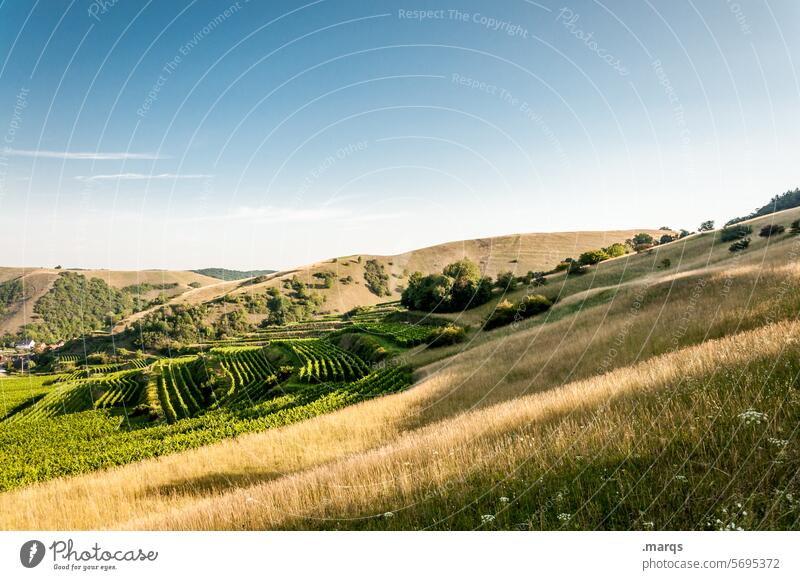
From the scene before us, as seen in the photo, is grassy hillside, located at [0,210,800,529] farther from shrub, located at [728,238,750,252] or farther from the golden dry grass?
shrub, located at [728,238,750,252]

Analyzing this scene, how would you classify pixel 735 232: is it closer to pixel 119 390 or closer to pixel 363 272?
pixel 119 390

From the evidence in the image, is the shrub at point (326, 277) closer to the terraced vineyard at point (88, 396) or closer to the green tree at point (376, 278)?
the green tree at point (376, 278)

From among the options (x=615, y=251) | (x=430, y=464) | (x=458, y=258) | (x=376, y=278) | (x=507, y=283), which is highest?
(x=458, y=258)

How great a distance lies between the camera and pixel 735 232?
3903 cm

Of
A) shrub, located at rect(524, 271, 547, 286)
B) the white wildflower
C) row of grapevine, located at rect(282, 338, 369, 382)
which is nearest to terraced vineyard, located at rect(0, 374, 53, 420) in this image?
row of grapevine, located at rect(282, 338, 369, 382)

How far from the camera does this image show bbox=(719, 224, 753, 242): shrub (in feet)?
122

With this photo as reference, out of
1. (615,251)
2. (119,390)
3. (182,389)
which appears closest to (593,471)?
(615,251)

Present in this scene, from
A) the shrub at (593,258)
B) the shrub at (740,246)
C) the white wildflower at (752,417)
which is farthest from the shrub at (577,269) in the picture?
the white wildflower at (752,417)

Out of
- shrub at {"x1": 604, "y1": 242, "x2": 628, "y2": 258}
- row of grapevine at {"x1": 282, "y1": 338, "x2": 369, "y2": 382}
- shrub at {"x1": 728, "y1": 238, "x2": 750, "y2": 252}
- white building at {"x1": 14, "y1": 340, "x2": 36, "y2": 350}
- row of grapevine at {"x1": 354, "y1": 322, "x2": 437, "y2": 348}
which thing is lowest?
row of grapevine at {"x1": 282, "y1": 338, "x2": 369, "y2": 382}

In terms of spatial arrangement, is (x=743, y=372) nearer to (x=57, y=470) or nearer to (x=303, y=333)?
(x=57, y=470)

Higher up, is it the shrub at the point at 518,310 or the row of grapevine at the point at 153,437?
the shrub at the point at 518,310

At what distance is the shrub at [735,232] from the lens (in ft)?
122

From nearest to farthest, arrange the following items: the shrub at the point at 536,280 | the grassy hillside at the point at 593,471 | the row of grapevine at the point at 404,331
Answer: the grassy hillside at the point at 593,471 < the shrub at the point at 536,280 < the row of grapevine at the point at 404,331

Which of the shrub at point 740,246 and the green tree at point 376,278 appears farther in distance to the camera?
the green tree at point 376,278
